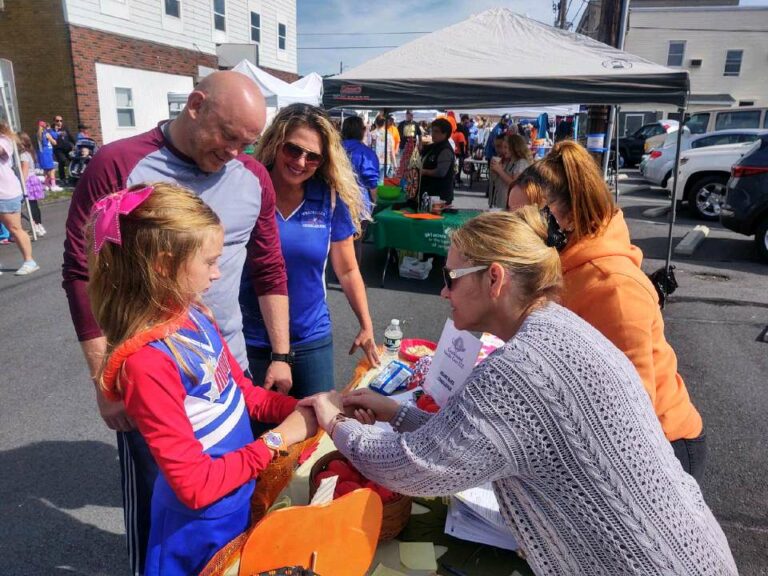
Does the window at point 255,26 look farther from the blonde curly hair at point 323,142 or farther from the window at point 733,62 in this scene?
the window at point 733,62

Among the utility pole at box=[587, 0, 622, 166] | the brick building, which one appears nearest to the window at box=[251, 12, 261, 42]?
the brick building

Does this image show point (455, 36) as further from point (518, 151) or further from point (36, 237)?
point (36, 237)

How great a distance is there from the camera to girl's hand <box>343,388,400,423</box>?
5.63ft

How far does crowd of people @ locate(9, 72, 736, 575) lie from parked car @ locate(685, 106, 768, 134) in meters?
→ 18.6

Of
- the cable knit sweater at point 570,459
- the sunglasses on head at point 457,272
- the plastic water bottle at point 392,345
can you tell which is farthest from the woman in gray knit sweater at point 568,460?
the plastic water bottle at point 392,345

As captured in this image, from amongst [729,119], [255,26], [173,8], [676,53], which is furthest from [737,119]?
[676,53]

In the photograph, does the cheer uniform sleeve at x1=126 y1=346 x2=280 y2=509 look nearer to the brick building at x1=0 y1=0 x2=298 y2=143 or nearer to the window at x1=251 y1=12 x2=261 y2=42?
the brick building at x1=0 y1=0 x2=298 y2=143

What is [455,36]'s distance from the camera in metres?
6.48

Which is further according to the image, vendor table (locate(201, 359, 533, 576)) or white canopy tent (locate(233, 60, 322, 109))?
white canopy tent (locate(233, 60, 322, 109))

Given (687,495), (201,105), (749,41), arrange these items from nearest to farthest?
(687,495)
(201,105)
(749,41)

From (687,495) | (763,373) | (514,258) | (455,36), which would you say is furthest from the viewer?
(455,36)

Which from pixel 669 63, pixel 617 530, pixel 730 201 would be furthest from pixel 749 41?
pixel 617 530

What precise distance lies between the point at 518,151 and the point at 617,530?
7841 millimetres

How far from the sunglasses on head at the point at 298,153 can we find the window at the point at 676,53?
38.2m
